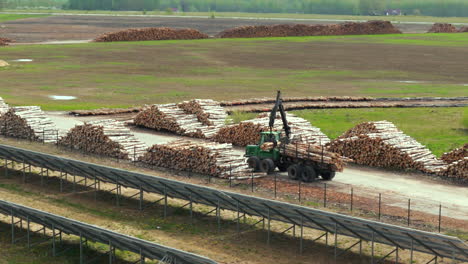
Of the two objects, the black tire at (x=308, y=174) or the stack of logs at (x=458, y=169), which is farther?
the stack of logs at (x=458, y=169)

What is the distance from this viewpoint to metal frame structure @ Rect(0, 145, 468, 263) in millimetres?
31031

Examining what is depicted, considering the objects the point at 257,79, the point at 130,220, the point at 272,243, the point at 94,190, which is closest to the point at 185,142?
the point at 94,190

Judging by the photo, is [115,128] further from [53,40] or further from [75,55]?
[53,40]

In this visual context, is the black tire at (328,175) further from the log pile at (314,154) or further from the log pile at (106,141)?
the log pile at (106,141)

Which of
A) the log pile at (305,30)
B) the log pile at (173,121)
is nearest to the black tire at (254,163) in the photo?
the log pile at (173,121)

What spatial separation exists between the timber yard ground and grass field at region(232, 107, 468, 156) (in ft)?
0.28

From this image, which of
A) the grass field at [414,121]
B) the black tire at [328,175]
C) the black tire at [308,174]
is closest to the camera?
the black tire at [308,174]

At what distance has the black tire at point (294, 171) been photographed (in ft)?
155

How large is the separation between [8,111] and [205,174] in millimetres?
21289

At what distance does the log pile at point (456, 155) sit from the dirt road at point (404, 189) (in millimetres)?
2772

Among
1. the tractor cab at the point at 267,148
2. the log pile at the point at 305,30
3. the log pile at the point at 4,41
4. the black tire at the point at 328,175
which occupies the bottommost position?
the black tire at the point at 328,175

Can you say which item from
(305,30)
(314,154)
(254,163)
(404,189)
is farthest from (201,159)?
(305,30)

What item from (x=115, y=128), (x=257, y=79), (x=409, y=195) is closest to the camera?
(x=409, y=195)

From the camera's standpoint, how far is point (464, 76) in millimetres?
102438
